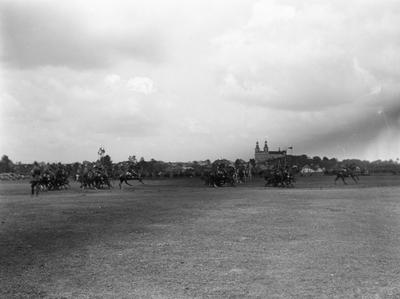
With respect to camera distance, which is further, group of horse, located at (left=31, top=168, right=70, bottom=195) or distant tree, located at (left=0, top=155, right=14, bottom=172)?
distant tree, located at (left=0, top=155, right=14, bottom=172)

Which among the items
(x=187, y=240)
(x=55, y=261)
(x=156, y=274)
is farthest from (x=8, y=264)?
(x=187, y=240)

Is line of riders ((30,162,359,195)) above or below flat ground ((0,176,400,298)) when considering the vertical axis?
above

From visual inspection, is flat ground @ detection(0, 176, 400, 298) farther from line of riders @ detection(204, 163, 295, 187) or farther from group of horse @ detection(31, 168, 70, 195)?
line of riders @ detection(204, 163, 295, 187)

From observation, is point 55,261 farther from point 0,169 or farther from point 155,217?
point 0,169

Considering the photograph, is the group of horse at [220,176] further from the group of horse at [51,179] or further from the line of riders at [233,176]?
the group of horse at [51,179]

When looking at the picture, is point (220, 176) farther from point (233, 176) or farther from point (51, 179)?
point (51, 179)

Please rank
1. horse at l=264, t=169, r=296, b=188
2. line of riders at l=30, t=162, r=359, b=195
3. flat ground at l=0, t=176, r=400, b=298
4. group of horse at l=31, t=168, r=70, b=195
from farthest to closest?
horse at l=264, t=169, r=296, b=188 → line of riders at l=30, t=162, r=359, b=195 → group of horse at l=31, t=168, r=70, b=195 → flat ground at l=0, t=176, r=400, b=298

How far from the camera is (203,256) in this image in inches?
323

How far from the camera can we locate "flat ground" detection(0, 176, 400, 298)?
20.1ft

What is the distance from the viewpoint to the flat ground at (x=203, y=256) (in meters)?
6.12

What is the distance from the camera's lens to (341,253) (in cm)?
833

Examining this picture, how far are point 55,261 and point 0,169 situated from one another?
144711 millimetres

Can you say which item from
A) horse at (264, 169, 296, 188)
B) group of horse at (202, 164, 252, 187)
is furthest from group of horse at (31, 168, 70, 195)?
horse at (264, 169, 296, 188)

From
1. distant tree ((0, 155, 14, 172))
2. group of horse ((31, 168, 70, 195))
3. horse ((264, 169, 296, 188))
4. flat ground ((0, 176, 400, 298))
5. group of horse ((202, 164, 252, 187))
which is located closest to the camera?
flat ground ((0, 176, 400, 298))
